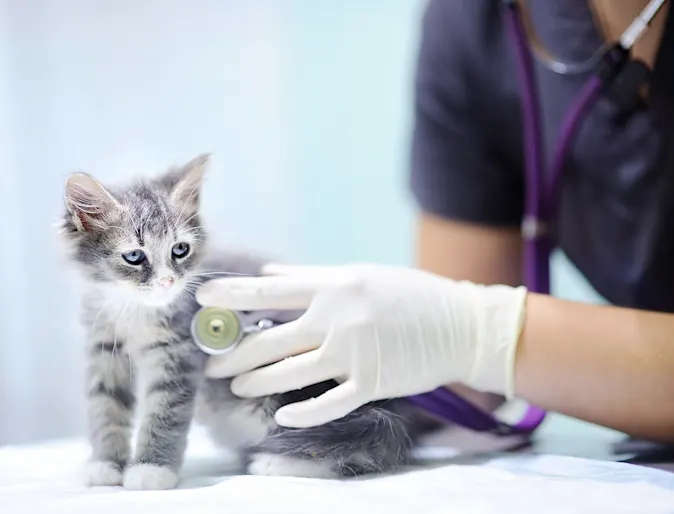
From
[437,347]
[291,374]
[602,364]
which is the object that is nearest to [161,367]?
[291,374]

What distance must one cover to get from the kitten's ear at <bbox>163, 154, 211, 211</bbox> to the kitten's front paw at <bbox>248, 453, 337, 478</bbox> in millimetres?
297

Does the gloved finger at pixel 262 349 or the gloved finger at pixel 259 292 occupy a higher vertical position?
the gloved finger at pixel 259 292

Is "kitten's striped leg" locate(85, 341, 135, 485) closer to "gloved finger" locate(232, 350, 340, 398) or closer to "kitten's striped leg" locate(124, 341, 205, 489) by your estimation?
"kitten's striped leg" locate(124, 341, 205, 489)

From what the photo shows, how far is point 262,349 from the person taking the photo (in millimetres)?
857

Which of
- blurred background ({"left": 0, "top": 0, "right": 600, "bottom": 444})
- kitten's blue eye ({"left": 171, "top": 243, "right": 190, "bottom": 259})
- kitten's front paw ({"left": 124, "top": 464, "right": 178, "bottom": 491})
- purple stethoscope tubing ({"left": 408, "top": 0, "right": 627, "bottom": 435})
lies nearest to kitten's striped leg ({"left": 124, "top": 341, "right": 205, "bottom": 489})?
kitten's front paw ({"left": 124, "top": 464, "right": 178, "bottom": 491})

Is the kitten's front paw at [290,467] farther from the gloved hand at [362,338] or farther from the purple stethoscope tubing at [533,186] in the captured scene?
the purple stethoscope tubing at [533,186]

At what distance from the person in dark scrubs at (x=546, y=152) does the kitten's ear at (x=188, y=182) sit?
0.49 meters

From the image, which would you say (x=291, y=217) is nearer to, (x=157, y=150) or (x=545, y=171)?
(x=157, y=150)

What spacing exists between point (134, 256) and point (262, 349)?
7.1 inches

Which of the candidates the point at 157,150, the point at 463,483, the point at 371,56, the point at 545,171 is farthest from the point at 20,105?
the point at 463,483

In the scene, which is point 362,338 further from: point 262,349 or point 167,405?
point 167,405

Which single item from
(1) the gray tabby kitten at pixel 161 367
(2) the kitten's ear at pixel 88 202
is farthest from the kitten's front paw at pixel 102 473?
(2) the kitten's ear at pixel 88 202

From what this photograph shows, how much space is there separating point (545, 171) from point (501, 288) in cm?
27

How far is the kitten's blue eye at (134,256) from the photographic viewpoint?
785mm
